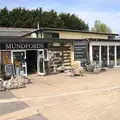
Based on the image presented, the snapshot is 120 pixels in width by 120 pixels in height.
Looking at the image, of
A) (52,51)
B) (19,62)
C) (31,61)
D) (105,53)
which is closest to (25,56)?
(19,62)

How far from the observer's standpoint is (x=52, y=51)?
92.2 ft

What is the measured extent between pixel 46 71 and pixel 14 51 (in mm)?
3631

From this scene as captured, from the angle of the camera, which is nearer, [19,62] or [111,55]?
[19,62]

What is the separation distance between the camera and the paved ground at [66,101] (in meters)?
11.5

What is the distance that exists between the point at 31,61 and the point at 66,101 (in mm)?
12942

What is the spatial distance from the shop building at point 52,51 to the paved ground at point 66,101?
4.99 m

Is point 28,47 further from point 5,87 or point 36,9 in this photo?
point 36,9

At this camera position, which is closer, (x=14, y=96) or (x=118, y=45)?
(x=14, y=96)

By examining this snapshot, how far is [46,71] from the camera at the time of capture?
88.4 feet

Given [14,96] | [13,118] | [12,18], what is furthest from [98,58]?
[12,18]

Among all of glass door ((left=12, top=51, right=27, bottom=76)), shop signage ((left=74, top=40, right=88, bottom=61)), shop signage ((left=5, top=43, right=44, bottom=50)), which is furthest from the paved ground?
shop signage ((left=74, top=40, right=88, bottom=61))

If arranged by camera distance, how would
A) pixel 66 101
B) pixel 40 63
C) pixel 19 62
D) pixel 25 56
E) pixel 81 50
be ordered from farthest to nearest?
1. pixel 81 50
2. pixel 40 63
3. pixel 25 56
4. pixel 19 62
5. pixel 66 101

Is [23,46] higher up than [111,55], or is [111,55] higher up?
[23,46]

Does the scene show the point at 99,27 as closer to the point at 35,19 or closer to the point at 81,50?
the point at 35,19
